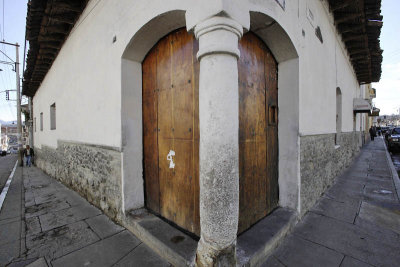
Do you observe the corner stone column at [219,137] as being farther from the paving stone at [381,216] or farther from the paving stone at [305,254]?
the paving stone at [381,216]

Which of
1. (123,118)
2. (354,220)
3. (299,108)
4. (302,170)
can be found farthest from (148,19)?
(354,220)

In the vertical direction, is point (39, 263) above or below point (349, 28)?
below

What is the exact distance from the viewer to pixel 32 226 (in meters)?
3.12

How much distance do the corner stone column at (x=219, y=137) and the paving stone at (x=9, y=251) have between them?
2.56 metres

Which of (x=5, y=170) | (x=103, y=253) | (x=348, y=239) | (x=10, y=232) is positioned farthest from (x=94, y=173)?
(x=5, y=170)

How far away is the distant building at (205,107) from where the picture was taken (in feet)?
5.64

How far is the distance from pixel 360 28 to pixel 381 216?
199 inches

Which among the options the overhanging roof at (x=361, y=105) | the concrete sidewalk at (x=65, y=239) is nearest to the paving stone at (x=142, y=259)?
the concrete sidewalk at (x=65, y=239)

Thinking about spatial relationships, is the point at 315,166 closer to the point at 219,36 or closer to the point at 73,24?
the point at 219,36

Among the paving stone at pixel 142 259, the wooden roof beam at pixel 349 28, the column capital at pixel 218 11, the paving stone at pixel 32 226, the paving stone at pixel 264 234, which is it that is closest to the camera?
the column capital at pixel 218 11

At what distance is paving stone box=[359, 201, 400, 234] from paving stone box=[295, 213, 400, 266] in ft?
1.70

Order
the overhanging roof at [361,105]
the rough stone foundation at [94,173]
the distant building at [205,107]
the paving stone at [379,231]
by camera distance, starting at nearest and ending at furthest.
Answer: the distant building at [205,107] < the paving stone at [379,231] < the rough stone foundation at [94,173] < the overhanging roof at [361,105]

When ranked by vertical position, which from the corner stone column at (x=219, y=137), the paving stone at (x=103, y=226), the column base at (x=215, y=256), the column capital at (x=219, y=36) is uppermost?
the column capital at (x=219, y=36)

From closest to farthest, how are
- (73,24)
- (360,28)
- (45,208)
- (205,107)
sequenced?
(205,107) < (45,208) < (73,24) < (360,28)
